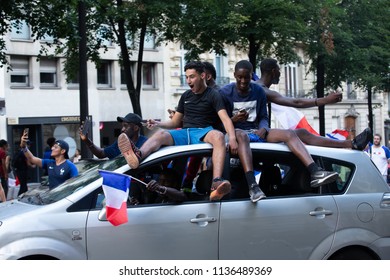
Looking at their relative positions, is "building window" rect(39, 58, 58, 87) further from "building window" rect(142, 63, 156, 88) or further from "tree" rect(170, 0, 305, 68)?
"tree" rect(170, 0, 305, 68)

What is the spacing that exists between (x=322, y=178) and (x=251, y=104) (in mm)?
1316

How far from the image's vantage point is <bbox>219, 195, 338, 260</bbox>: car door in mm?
6199

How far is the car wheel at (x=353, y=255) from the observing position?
21.5 feet

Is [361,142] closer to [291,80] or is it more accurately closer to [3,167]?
[3,167]

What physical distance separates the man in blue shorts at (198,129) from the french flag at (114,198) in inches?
17.3

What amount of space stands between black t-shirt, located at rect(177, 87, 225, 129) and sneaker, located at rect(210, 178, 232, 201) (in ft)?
2.96

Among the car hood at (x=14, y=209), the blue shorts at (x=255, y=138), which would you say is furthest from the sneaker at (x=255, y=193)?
the car hood at (x=14, y=209)

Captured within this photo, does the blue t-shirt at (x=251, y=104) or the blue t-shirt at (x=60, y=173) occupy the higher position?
the blue t-shirt at (x=251, y=104)

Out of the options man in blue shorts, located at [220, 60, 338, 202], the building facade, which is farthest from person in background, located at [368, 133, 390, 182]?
the building facade

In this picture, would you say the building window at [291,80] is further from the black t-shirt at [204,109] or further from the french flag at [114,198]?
the french flag at [114,198]

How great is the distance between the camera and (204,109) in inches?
271

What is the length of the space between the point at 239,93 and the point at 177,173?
1.25 metres

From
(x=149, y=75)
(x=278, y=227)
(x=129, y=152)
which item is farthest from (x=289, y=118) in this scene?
(x=149, y=75)
